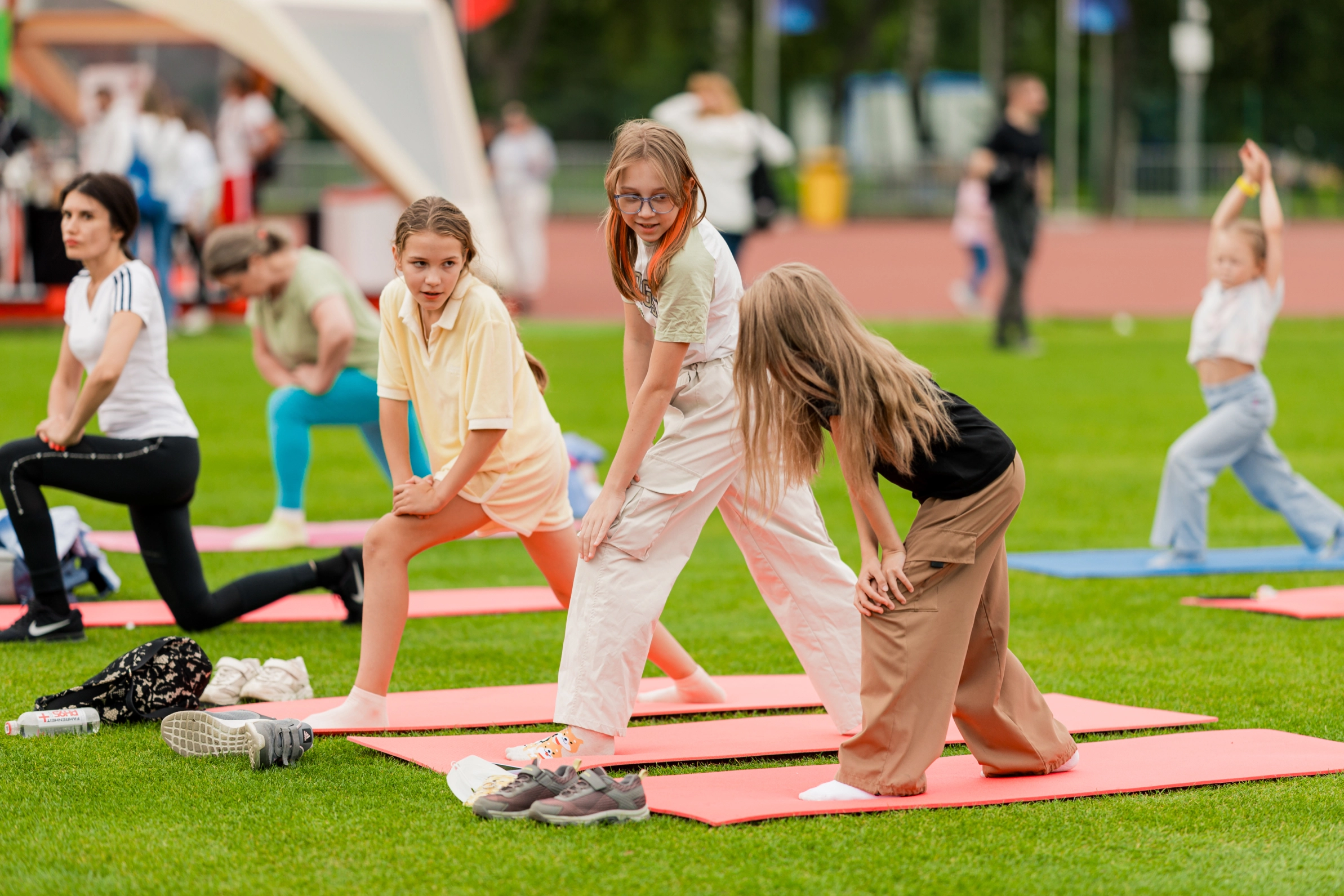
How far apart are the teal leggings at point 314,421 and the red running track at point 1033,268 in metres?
10.4

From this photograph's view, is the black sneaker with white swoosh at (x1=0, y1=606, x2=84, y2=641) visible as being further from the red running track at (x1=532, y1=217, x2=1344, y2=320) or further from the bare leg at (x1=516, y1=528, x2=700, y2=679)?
the red running track at (x1=532, y1=217, x2=1344, y2=320)

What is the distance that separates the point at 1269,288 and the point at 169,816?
545 centimetres

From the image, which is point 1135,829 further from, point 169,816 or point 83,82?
point 83,82

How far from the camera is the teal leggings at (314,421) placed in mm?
7961

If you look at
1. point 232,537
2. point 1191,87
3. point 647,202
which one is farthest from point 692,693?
point 1191,87

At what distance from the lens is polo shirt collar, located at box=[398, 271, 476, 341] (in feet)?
16.0

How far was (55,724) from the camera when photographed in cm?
496

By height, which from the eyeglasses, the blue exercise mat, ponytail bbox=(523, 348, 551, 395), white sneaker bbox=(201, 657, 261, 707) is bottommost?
the blue exercise mat

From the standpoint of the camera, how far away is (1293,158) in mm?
50938

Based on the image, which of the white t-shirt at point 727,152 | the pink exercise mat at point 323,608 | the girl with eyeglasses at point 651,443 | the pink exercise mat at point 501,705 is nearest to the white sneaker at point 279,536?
the pink exercise mat at point 323,608

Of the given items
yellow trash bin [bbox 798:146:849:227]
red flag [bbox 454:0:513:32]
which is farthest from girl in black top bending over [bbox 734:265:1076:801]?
yellow trash bin [bbox 798:146:849:227]

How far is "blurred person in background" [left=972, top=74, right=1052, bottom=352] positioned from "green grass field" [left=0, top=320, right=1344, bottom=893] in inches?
205

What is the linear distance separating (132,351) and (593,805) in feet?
9.47

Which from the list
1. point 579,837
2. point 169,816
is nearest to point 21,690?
point 169,816
